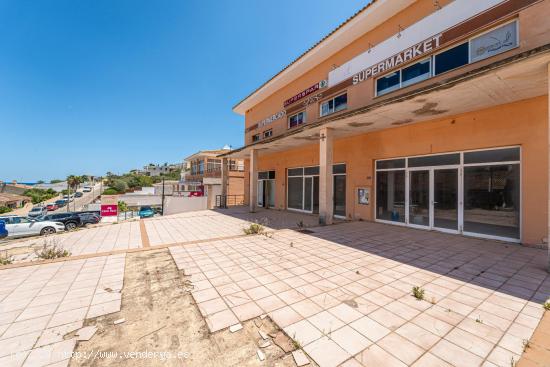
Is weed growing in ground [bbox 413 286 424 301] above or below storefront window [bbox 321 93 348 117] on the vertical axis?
below

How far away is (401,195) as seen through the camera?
8.33 meters

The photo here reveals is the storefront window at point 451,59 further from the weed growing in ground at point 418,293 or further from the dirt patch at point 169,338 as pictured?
the dirt patch at point 169,338

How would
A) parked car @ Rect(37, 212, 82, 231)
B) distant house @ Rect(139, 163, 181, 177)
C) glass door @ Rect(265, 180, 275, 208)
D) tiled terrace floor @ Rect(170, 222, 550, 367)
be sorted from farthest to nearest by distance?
distant house @ Rect(139, 163, 181, 177) → parked car @ Rect(37, 212, 82, 231) → glass door @ Rect(265, 180, 275, 208) → tiled terrace floor @ Rect(170, 222, 550, 367)

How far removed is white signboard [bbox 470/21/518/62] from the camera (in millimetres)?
5766

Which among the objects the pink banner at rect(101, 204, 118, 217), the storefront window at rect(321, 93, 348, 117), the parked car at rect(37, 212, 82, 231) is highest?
the storefront window at rect(321, 93, 348, 117)

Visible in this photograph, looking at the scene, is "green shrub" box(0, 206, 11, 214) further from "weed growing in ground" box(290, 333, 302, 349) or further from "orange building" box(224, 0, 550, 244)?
"weed growing in ground" box(290, 333, 302, 349)

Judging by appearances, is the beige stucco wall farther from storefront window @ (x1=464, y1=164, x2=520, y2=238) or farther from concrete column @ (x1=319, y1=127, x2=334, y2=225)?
concrete column @ (x1=319, y1=127, x2=334, y2=225)

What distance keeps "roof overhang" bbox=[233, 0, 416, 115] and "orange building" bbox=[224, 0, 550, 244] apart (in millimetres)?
57

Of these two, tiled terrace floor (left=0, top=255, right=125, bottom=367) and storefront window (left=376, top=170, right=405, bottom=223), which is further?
storefront window (left=376, top=170, right=405, bottom=223)

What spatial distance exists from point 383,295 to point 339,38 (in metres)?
10.6

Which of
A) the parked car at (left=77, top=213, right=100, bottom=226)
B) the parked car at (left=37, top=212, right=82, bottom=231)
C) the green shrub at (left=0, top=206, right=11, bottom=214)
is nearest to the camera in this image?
the parked car at (left=37, top=212, right=82, bottom=231)

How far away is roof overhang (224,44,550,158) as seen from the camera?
4219mm

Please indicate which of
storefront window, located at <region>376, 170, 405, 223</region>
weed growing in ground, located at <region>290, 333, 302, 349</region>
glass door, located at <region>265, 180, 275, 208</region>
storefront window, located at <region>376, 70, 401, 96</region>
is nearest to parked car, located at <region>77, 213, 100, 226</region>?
glass door, located at <region>265, 180, 275, 208</region>

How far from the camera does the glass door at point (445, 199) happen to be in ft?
22.8
